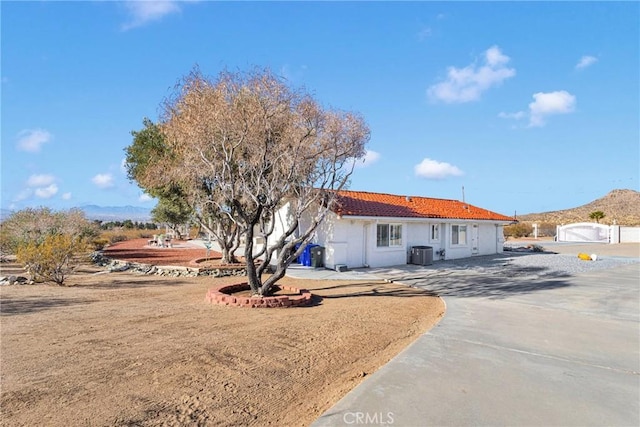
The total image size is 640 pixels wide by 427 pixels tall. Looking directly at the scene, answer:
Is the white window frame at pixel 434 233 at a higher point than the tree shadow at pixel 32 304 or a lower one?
higher

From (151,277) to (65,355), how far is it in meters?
10.4

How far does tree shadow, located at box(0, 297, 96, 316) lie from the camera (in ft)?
29.8

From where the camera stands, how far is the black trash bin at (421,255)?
66.9ft

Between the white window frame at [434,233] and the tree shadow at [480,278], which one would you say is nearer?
the tree shadow at [480,278]

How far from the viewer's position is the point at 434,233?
23.2 m

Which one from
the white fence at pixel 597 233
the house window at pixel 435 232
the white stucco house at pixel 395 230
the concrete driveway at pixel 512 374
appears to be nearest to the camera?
the concrete driveway at pixel 512 374

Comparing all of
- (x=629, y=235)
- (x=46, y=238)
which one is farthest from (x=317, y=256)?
(x=629, y=235)

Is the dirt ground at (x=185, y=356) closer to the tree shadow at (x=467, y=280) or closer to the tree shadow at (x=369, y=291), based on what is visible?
the tree shadow at (x=369, y=291)

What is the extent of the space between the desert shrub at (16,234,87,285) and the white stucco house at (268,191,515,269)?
943 centimetres

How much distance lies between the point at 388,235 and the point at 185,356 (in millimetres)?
15357

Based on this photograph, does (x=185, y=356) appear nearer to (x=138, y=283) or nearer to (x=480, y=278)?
(x=138, y=283)

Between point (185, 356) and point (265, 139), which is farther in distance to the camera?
point (265, 139)

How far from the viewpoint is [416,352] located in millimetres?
6074

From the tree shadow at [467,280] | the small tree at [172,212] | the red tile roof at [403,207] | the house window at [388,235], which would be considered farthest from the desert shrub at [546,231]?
the small tree at [172,212]
